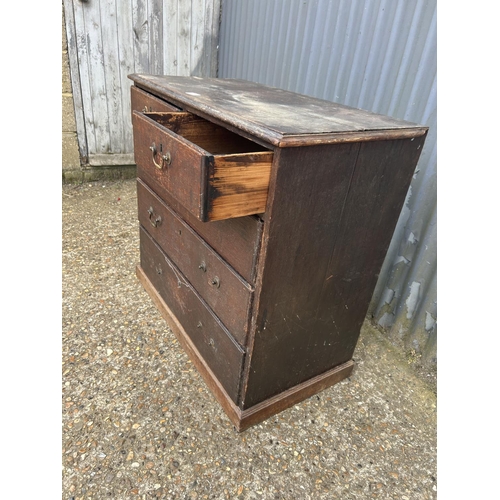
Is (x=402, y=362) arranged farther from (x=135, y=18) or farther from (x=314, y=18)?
(x=135, y=18)

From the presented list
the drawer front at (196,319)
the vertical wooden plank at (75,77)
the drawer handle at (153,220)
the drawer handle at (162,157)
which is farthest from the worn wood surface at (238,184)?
the vertical wooden plank at (75,77)

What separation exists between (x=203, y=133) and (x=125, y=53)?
7.12 feet

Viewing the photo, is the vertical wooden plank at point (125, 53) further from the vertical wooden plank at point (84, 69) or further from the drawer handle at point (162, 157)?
the drawer handle at point (162, 157)

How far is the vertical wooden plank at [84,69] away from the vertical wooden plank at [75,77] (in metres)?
0.02

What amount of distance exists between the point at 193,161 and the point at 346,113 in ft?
2.12

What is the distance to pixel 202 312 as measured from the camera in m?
1.63

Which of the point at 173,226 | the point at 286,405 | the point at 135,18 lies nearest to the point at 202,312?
the point at 173,226

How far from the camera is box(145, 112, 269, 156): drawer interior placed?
4.48ft

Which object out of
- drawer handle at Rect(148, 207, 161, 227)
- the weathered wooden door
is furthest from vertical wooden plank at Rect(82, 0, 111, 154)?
drawer handle at Rect(148, 207, 161, 227)

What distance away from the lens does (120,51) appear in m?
3.11

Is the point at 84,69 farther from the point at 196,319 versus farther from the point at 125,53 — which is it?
the point at 196,319

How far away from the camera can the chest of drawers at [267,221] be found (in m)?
1.06

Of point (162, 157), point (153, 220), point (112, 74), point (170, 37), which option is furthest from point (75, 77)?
point (162, 157)

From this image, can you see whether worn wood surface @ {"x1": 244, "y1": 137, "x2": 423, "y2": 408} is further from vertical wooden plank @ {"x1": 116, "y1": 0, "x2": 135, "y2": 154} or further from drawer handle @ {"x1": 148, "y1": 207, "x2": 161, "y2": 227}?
vertical wooden plank @ {"x1": 116, "y1": 0, "x2": 135, "y2": 154}
